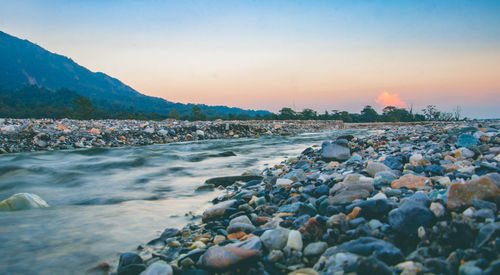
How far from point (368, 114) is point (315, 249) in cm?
6836

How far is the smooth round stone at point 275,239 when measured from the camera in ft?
5.46

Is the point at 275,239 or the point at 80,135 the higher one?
the point at 80,135

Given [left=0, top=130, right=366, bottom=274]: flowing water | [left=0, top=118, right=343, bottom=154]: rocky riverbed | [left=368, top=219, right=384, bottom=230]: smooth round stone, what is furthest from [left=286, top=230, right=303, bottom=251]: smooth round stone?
[left=0, top=118, right=343, bottom=154]: rocky riverbed

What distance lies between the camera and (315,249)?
5.05ft

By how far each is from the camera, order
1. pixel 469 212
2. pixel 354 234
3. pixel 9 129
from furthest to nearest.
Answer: pixel 9 129 < pixel 354 234 < pixel 469 212

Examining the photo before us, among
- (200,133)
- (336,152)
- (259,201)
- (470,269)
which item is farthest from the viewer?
(200,133)

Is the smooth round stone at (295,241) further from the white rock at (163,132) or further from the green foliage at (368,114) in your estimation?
the green foliage at (368,114)

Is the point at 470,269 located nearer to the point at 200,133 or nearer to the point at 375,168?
the point at 375,168

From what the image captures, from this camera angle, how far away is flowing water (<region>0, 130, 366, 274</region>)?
2.12 meters

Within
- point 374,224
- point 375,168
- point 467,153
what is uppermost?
point 467,153

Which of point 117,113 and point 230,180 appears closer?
point 230,180

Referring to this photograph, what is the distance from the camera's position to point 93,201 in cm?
379

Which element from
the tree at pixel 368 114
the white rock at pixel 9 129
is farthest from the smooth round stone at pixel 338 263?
the tree at pixel 368 114

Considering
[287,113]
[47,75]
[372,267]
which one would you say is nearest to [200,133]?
[372,267]
